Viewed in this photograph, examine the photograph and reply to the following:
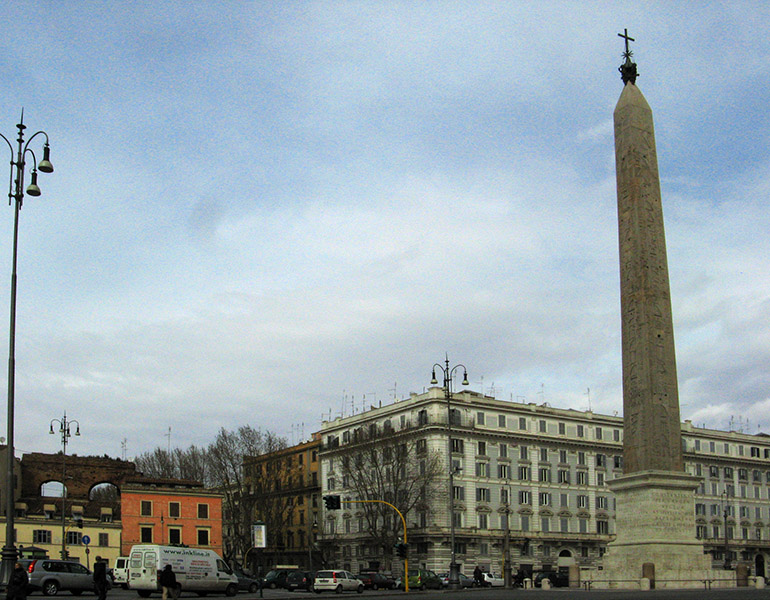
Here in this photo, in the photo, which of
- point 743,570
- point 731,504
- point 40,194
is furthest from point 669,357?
point 731,504

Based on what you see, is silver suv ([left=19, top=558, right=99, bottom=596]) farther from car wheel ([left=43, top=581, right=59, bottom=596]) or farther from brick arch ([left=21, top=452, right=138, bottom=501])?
brick arch ([left=21, top=452, right=138, bottom=501])

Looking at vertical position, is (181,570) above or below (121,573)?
above

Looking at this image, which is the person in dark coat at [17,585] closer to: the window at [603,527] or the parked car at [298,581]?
the parked car at [298,581]

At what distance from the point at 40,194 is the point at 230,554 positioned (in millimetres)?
63475

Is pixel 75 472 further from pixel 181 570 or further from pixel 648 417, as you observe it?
pixel 648 417

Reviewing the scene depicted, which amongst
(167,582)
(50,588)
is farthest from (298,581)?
(167,582)

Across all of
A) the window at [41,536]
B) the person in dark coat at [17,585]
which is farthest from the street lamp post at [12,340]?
the window at [41,536]

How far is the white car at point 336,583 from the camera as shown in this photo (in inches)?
2002

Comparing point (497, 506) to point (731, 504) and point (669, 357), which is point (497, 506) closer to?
point (731, 504)

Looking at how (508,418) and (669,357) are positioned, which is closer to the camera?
(669,357)

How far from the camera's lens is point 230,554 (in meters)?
80.4

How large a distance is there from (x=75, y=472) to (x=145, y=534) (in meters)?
9.65

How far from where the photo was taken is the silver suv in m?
36.3

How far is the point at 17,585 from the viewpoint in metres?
19.5
